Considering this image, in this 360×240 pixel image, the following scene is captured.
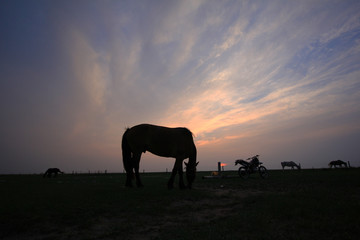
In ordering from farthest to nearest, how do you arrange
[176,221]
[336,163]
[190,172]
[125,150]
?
[336,163]
[125,150]
[190,172]
[176,221]

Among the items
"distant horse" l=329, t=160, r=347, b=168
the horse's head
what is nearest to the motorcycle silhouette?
the horse's head

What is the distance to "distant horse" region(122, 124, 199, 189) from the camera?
10000 millimetres

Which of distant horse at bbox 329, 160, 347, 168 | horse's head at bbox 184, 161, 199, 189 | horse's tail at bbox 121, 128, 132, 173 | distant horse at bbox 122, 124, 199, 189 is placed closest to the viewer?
distant horse at bbox 122, 124, 199, 189

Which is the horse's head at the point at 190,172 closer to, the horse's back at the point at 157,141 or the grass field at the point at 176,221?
the horse's back at the point at 157,141

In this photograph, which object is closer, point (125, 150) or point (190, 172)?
point (190, 172)

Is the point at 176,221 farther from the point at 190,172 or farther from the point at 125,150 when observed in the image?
the point at 125,150

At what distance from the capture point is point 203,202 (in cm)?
658

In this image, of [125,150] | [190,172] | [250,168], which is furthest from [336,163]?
[125,150]

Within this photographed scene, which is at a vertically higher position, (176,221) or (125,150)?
(125,150)

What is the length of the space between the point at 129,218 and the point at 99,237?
1.17 metres

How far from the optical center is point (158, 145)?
1000 centimetres

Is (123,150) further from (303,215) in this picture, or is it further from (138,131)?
(303,215)

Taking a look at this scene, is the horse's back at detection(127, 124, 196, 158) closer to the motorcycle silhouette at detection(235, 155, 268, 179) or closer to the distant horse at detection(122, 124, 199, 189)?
the distant horse at detection(122, 124, 199, 189)

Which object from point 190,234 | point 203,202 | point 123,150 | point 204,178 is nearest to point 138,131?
point 123,150
